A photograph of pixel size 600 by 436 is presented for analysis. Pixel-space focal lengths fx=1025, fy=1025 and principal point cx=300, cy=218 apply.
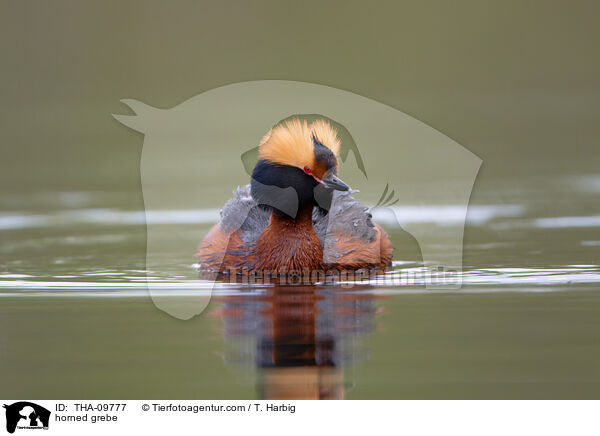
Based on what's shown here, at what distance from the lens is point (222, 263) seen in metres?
8.91

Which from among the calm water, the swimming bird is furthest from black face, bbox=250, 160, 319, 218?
the calm water

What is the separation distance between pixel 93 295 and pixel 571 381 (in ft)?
12.7

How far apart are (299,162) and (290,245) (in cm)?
71

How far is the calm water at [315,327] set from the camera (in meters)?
5.49

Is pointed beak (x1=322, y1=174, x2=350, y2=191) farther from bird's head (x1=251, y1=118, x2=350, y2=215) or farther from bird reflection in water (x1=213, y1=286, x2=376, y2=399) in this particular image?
bird reflection in water (x1=213, y1=286, x2=376, y2=399)

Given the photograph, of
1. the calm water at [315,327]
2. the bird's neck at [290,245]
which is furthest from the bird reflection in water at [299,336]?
the bird's neck at [290,245]

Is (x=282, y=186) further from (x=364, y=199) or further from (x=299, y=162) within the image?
(x=364, y=199)

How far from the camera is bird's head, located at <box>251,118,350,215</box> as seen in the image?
8672mm

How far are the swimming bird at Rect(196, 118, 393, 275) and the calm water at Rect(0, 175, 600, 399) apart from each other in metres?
0.41

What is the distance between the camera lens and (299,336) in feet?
20.7

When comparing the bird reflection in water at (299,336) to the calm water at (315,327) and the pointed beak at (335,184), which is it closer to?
the calm water at (315,327)

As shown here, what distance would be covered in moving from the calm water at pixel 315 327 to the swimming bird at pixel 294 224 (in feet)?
1.36

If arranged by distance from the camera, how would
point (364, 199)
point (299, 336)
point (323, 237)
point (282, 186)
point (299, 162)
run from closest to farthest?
point (299, 336)
point (299, 162)
point (282, 186)
point (323, 237)
point (364, 199)
